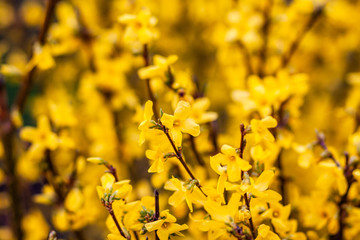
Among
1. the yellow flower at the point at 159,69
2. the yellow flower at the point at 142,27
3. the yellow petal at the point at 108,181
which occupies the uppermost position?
the yellow flower at the point at 142,27

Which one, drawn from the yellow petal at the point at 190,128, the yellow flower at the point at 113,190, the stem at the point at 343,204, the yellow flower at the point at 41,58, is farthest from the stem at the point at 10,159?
the stem at the point at 343,204

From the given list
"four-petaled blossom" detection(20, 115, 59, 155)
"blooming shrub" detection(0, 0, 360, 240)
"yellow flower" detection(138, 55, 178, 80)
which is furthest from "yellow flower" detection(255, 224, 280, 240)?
"four-petaled blossom" detection(20, 115, 59, 155)

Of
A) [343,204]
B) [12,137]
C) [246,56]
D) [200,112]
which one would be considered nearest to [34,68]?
[12,137]

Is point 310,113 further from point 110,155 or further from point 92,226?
point 92,226

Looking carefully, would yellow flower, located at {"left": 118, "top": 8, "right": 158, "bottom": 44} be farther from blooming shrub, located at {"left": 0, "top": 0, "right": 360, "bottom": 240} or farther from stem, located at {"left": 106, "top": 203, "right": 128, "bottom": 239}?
stem, located at {"left": 106, "top": 203, "right": 128, "bottom": 239}

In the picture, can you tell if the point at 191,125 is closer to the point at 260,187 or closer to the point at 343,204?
the point at 260,187

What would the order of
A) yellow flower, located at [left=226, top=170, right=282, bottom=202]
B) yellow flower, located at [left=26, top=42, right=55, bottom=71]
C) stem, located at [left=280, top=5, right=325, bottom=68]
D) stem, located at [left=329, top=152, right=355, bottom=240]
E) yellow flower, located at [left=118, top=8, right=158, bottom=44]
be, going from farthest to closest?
1. stem, located at [left=280, top=5, right=325, bottom=68]
2. yellow flower, located at [left=26, top=42, right=55, bottom=71]
3. yellow flower, located at [left=118, top=8, right=158, bottom=44]
4. stem, located at [left=329, top=152, right=355, bottom=240]
5. yellow flower, located at [left=226, top=170, right=282, bottom=202]

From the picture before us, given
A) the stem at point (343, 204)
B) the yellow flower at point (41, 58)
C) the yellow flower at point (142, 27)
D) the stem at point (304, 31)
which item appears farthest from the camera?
the stem at point (304, 31)

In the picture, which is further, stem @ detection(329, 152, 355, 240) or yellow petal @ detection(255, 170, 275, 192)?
stem @ detection(329, 152, 355, 240)

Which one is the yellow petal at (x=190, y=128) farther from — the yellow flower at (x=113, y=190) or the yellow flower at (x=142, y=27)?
the yellow flower at (x=142, y=27)
